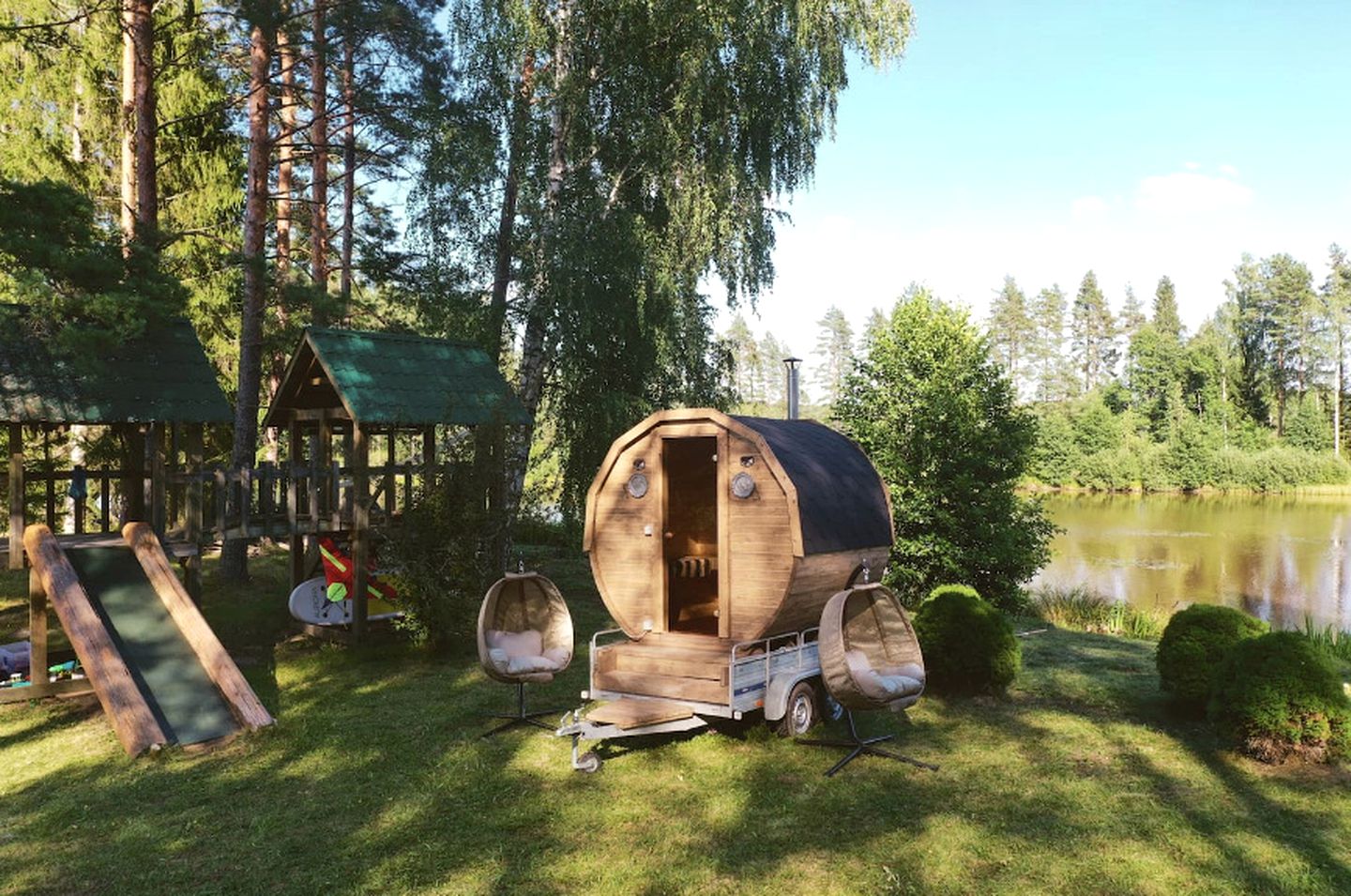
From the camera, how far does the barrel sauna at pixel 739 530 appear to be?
9.61 m

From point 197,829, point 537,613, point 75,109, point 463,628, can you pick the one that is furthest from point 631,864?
point 75,109

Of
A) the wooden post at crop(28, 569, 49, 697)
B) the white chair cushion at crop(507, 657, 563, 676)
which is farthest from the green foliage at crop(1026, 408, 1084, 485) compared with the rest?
the wooden post at crop(28, 569, 49, 697)

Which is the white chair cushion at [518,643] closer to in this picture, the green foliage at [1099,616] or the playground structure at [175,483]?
the playground structure at [175,483]

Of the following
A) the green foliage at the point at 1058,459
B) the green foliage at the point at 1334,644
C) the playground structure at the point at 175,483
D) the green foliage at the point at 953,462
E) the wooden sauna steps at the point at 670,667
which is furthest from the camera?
the green foliage at the point at 1058,459

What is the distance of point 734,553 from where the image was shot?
9844 mm

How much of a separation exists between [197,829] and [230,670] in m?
3.04

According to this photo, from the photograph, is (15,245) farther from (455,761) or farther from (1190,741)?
(1190,741)

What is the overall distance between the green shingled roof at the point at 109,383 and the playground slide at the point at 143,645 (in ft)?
5.14

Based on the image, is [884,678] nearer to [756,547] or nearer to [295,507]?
[756,547]

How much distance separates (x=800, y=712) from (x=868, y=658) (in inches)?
42.3

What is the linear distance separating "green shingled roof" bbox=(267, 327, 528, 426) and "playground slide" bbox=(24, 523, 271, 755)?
345 centimetres

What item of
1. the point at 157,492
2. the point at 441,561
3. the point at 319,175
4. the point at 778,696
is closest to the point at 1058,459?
the point at 319,175

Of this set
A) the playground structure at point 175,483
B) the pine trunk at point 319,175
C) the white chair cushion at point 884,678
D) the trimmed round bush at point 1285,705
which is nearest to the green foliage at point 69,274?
the playground structure at point 175,483

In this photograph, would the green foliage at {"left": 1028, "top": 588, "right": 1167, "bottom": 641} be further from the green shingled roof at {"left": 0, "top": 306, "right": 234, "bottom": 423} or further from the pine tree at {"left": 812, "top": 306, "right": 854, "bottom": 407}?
the pine tree at {"left": 812, "top": 306, "right": 854, "bottom": 407}
